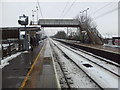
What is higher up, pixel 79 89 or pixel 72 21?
pixel 72 21

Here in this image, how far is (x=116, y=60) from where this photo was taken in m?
20.6

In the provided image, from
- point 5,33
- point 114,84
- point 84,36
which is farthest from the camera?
point 84,36

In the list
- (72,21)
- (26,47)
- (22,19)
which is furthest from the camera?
(72,21)

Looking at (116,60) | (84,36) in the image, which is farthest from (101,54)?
(84,36)

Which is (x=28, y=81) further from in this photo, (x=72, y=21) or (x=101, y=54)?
(x=72, y=21)

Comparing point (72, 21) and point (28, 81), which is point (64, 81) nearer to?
point (28, 81)

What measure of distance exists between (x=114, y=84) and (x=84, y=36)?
54.8m

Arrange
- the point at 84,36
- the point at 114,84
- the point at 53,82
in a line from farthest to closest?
the point at 84,36
the point at 114,84
the point at 53,82

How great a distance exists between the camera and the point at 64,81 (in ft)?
36.9

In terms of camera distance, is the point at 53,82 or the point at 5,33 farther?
the point at 5,33

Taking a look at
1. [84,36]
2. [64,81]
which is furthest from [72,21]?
[64,81]

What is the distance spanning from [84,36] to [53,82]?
55739mm

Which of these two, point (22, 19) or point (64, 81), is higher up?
point (22, 19)

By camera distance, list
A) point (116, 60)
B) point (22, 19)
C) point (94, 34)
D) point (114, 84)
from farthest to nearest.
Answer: point (94, 34) → point (22, 19) → point (116, 60) → point (114, 84)
